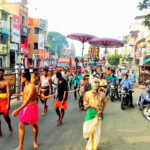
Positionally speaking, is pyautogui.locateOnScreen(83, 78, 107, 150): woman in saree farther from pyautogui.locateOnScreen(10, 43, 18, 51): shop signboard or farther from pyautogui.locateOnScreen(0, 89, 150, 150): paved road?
pyautogui.locateOnScreen(10, 43, 18, 51): shop signboard

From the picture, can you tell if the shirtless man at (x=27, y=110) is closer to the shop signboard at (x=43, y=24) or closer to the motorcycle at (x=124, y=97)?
the motorcycle at (x=124, y=97)

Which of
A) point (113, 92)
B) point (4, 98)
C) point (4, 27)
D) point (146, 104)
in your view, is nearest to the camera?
point (4, 98)

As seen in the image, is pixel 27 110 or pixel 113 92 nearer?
pixel 27 110

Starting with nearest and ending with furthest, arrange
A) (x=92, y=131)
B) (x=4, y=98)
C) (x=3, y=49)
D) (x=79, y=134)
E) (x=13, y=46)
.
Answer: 1. (x=92, y=131)
2. (x=4, y=98)
3. (x=79, y=134)
4. (x=3, y=49)
5. (x=13, y=46)

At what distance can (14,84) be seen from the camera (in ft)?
35.2

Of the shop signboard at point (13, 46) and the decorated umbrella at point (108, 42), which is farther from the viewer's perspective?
the shop signboard at point (13, 46)

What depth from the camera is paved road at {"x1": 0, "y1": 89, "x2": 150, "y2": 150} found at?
16.0ft

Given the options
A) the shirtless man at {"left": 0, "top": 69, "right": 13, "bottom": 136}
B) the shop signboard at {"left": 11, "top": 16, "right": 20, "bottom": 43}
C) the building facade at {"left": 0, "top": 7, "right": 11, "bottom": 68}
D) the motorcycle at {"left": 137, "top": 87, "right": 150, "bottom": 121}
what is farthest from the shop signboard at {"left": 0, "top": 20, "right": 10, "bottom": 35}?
the shirtless man at {"left": 0, "top": 69, "right": 13, "bottom": 136}

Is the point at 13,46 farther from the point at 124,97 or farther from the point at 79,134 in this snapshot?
the point at 79,134

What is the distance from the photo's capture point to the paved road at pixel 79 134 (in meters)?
4.88

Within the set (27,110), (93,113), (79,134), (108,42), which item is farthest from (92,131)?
(108,42)

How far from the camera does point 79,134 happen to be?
572cm

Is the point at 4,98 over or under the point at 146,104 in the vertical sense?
over

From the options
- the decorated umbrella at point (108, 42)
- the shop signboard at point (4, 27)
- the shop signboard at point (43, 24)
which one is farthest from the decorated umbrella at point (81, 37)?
the shop signboard at point (43, 24)
